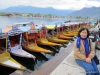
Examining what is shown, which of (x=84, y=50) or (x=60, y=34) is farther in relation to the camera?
(x=60, y=34)

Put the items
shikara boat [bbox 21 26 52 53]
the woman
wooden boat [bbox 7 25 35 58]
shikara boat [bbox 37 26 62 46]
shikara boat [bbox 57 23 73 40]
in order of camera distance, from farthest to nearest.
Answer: shikara boat [bbox 57 23 73 40]
shikara boat [bbox 37 26 62 46]
shikara boat [bbox 21 26 52 53]
wooden boat [bbox 7 25 35 58]
the woman

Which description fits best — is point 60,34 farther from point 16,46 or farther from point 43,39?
point 16,46

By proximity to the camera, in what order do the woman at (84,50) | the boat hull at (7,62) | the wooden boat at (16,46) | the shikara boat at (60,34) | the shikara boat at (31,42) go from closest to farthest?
1. the woman at (84,50)
2. the boat hull at (7,62)
3. the wooden boat at (16,46)
4. the shikara boat at (31,42)
5. the shikara boat at (60,34)

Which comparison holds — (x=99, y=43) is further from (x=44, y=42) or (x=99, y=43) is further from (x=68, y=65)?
(x=44, y=42)

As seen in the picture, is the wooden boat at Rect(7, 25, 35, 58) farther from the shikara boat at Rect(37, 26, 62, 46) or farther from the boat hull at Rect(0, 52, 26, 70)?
the shikara boat at Rect(37, 26, 62, 46)

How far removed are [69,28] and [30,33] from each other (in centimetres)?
809

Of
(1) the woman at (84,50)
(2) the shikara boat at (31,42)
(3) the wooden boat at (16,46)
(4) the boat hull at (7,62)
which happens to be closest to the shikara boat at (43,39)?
(2) the shikara boat at (31,42)

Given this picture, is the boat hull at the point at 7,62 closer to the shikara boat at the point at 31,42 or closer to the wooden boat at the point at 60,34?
the shikara boat at the point at 31,42

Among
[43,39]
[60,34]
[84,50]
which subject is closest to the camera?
[84,50]

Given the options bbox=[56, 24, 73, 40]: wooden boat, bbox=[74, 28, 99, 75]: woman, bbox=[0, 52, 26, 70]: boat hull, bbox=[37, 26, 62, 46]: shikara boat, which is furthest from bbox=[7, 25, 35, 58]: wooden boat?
bbox=[56, 24, 73, 40]: wooden boat

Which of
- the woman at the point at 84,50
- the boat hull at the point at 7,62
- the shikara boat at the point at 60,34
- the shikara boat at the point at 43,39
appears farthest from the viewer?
the shikara boat at the point at 60,34

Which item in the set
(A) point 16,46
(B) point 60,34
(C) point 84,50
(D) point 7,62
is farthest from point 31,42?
(C) point 84,50

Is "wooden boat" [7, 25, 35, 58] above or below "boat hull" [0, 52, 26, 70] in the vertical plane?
above

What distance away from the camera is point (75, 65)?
3635 mm
